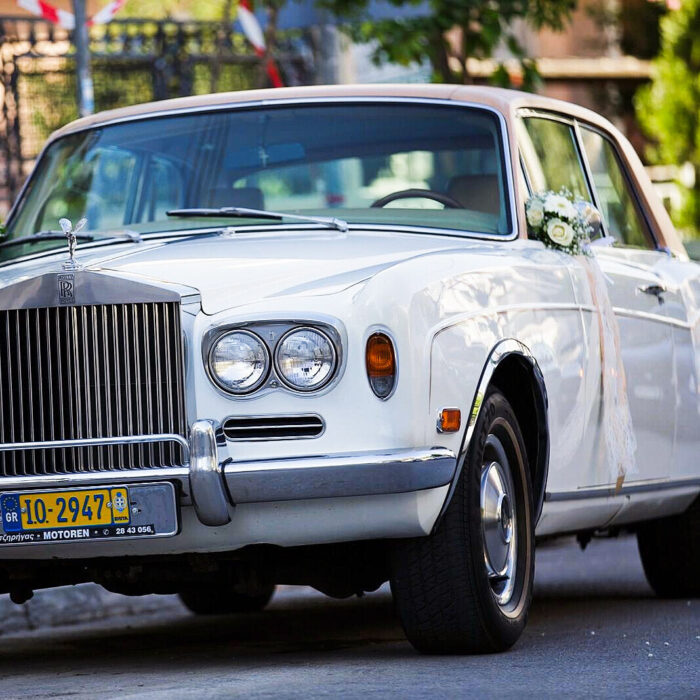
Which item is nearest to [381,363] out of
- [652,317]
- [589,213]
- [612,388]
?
[612,388]

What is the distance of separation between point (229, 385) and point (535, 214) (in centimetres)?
174

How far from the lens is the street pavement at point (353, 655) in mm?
4875

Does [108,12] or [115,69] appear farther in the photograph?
[115,69]

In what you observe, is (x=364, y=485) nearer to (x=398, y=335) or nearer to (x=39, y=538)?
(x=398, y=335)

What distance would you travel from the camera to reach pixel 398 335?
5059 mm

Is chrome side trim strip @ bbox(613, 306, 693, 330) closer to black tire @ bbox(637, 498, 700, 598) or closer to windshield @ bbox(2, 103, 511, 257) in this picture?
windshield @ bbox(2, 103, 511, 257)

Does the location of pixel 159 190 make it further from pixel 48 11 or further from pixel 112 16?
pixel 112 16

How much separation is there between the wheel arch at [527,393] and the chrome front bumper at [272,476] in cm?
52

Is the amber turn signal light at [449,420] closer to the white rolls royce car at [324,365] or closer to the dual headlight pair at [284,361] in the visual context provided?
the white rolls royce car at [324,365]

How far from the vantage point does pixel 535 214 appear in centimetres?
638

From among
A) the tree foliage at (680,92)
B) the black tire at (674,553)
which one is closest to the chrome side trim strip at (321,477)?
the black tire at (674,553)

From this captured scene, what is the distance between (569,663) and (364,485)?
0.91m

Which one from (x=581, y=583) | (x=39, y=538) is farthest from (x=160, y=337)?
(x=581, y=583)

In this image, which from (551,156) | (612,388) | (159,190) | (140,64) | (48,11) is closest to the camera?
(612,388)
